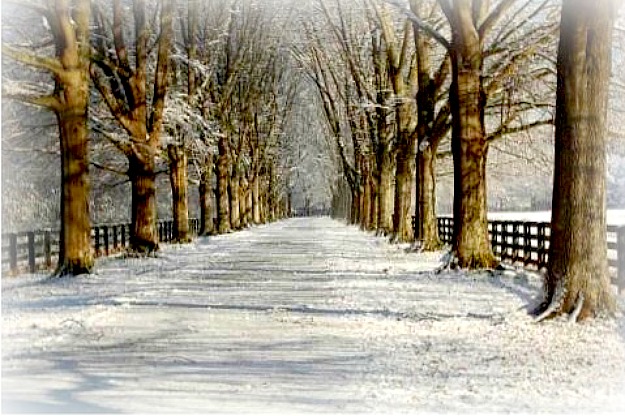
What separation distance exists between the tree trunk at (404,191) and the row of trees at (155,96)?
23.4 feet

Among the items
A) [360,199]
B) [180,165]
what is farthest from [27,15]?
[360,199]

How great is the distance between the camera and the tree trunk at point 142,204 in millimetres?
24578

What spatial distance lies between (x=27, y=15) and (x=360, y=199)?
3703 centimetres

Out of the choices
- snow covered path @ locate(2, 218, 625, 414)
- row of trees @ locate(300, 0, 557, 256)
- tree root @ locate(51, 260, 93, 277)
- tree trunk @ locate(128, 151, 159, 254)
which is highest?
row of trees @ locate(300, 0, 557, 256)

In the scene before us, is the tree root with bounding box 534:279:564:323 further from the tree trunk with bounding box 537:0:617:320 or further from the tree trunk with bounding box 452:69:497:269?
the tree trunk with bounding box 452:69:497:269

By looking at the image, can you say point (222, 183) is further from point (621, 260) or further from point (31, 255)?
point (621, 260)

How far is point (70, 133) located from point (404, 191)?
678 inches

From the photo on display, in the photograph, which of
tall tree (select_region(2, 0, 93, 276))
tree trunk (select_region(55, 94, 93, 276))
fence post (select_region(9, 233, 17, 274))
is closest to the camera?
tall tree (select_region(2, 0, 93, 276))

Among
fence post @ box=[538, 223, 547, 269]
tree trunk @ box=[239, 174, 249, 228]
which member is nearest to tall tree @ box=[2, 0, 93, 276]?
fence post @ box=[538, 223, 547, 269]

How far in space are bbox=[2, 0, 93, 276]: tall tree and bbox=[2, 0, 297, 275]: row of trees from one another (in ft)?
0.07

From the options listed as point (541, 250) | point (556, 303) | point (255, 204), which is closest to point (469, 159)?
point (541, 250)

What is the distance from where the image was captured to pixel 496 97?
26.2 m

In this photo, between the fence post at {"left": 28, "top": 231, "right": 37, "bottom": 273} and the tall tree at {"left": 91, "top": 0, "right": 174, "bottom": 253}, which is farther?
the tall tree at {"left": 91, "top": 0, "right": 174, "bottom": 253}

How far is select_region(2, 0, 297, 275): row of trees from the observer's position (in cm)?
1723
